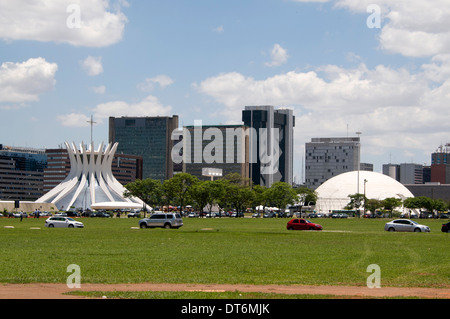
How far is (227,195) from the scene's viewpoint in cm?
15575

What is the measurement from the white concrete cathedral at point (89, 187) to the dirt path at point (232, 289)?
135 m

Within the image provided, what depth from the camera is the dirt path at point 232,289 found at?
63.0 feet

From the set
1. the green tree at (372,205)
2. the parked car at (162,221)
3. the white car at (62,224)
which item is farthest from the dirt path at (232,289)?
the green tree at (372,205)

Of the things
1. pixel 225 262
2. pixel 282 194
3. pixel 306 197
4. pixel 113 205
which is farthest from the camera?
pixel 306 197

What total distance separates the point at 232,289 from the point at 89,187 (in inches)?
5827

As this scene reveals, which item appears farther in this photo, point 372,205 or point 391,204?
point 372,205

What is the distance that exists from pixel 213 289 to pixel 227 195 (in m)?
136

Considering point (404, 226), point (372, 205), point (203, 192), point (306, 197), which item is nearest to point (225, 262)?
point (404, 226)

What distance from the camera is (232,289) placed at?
20.3 m

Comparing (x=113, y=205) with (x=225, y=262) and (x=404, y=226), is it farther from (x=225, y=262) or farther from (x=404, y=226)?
(x=225, y=262)
